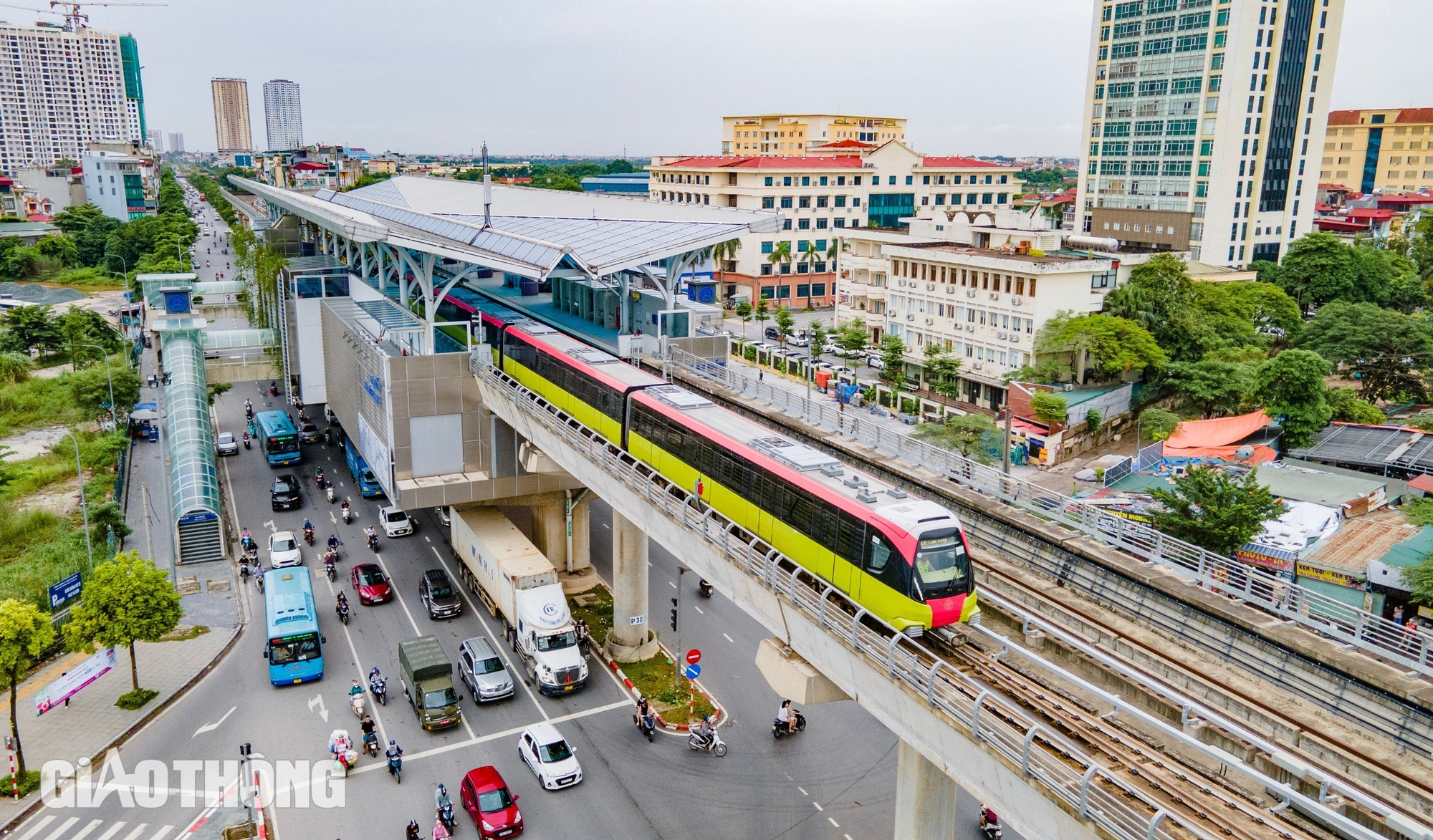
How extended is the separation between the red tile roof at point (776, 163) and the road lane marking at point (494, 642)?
6133 cm

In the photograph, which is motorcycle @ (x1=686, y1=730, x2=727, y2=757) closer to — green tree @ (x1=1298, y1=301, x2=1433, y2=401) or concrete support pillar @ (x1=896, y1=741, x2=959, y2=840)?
concrete support pillar @ (x1=896, y1=741, x2=959, y2=840)

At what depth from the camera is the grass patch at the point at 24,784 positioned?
24.2m

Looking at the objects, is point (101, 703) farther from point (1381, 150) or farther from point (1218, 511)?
point (1381, 150)

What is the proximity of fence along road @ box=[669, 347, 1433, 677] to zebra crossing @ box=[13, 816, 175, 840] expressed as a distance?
A: 1971 centimetres

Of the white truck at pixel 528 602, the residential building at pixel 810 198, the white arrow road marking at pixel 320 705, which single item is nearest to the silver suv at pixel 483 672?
the white truck at pixel 528 602

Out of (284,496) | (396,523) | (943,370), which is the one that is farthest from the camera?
(943,370)

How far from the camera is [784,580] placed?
19.0 metres

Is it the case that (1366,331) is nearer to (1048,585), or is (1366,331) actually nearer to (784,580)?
(1048,585)

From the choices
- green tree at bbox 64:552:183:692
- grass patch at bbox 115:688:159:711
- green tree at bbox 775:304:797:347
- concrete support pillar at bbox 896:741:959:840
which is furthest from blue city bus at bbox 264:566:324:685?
green tree at bbox 775:304:797:347

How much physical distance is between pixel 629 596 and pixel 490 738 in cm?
614

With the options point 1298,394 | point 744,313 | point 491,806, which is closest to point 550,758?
point 491,806

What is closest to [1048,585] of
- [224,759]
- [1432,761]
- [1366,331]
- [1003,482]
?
[1003,482]

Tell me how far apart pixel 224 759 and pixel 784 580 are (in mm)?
16602

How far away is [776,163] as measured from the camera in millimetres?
92125
